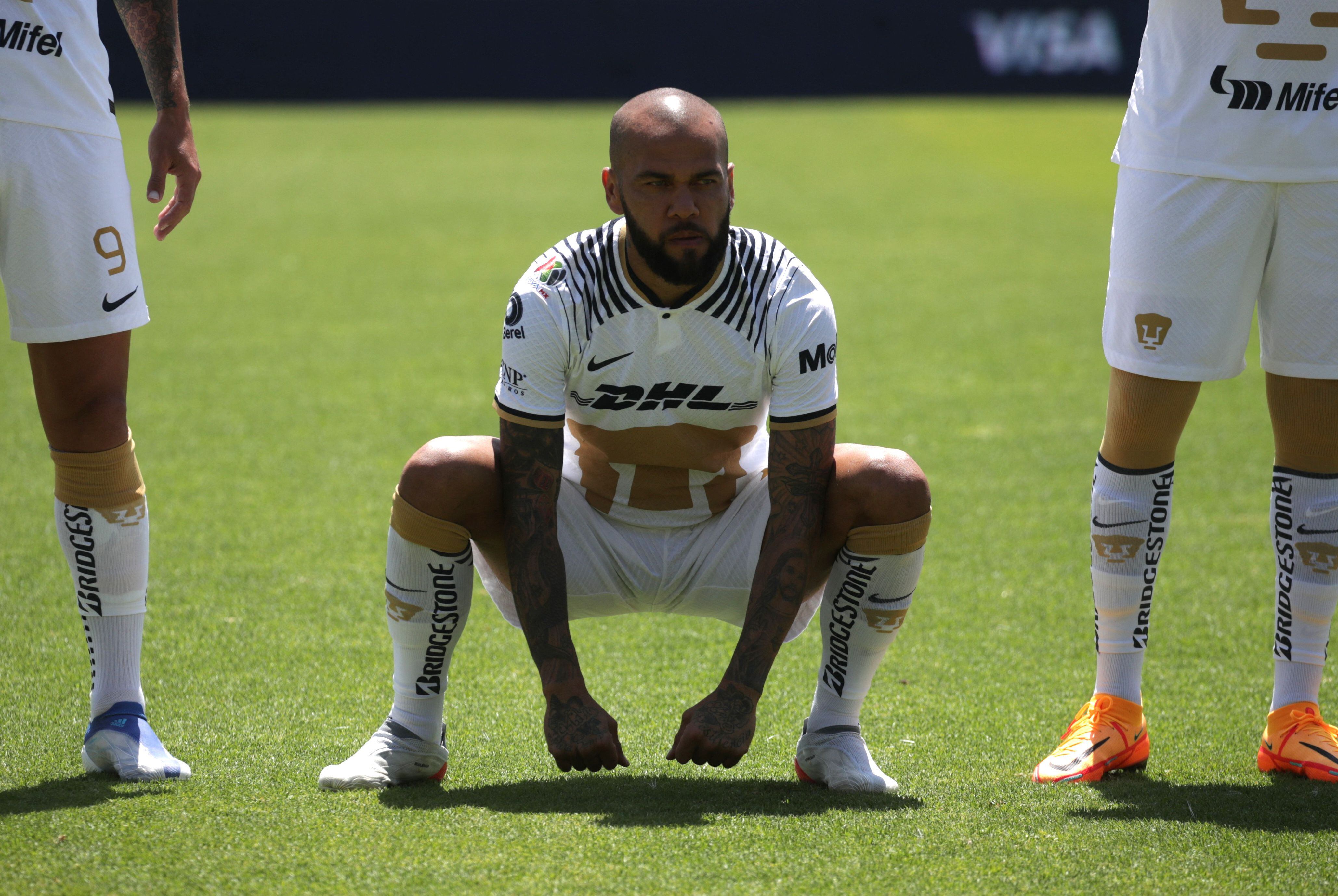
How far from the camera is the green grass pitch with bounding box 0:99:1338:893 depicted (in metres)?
2.26

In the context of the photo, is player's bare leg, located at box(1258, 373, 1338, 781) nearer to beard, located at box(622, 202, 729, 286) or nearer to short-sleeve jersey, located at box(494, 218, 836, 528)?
short-sleeve jersey, located at box(494, 218, 836, 528)

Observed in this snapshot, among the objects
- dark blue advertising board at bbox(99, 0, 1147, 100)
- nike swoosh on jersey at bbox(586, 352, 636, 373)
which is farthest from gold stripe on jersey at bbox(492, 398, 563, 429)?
dark blue advertising board at bbox(99, 0, 1147, 100)

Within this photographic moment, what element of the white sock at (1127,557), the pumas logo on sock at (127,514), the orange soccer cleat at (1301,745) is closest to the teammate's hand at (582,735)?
the pumas logo on sock at (127,514)

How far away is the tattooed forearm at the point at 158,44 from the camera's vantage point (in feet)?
9.30

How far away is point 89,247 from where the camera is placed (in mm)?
2635

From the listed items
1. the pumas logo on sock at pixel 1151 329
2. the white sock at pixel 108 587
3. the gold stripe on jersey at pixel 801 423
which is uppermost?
the pumas logo on sock at pixel 1151 329

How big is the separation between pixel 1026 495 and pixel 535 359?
2.97 metres

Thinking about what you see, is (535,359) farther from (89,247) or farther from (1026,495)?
(1026,495)

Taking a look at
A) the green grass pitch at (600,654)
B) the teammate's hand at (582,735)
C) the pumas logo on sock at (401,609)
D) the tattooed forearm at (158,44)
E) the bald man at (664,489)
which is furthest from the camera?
the tattooed forearm at (158,44)

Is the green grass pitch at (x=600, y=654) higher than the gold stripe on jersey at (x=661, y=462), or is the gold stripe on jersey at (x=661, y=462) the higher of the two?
the gold stripe on jersey at (x=661, y=462)

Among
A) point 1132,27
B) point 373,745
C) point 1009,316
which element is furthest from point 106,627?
point 1132,27

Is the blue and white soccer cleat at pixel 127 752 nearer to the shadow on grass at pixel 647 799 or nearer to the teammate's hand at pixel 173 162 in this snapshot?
the shadow on grass at pixel 647 799

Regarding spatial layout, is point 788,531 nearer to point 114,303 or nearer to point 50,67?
point 114,303

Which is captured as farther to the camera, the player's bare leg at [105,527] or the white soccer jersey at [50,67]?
the player's bare leg at [105,527]
